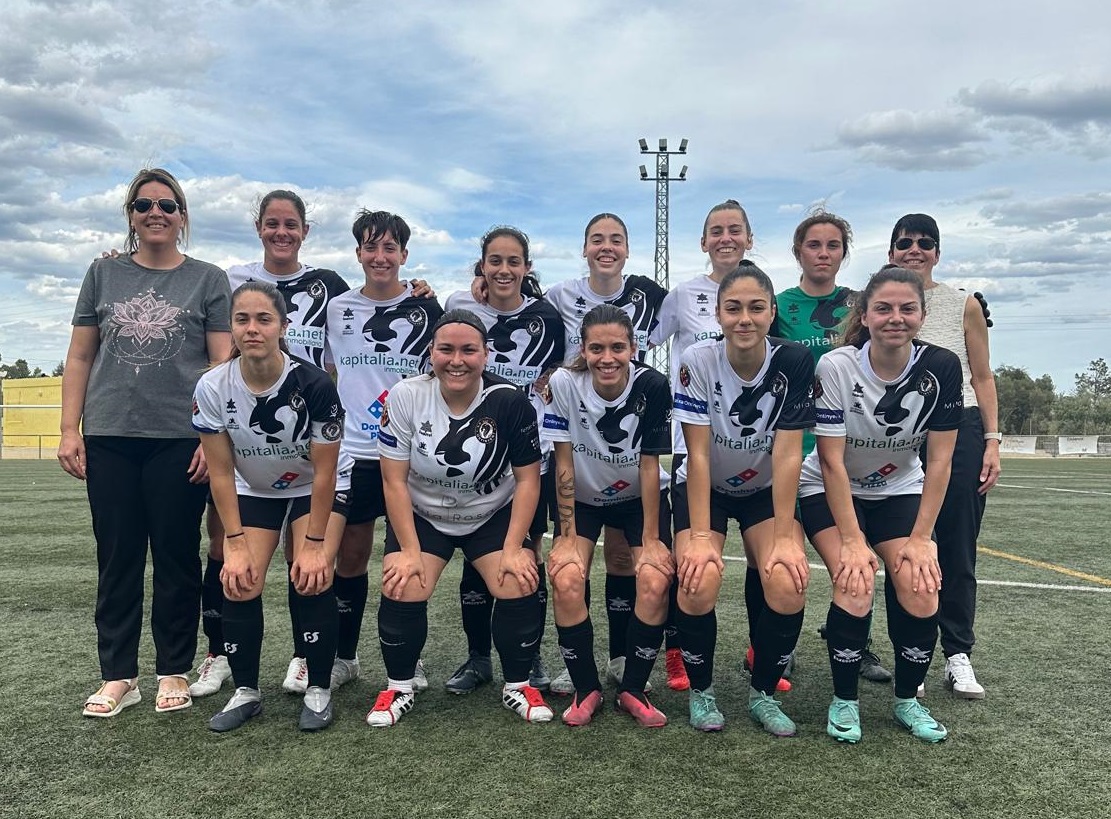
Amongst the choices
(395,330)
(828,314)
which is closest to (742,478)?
(828,314)

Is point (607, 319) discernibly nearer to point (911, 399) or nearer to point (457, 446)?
point (457, 446)

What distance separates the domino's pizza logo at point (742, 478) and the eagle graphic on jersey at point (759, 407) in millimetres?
177

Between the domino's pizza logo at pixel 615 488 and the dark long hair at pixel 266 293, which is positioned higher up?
the dark long hair at pixel 266 293

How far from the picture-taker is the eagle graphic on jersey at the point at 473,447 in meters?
3.47

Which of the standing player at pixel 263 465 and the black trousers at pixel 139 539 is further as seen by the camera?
the black trousers at pixel 139 539

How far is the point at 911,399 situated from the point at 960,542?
969 millimetres

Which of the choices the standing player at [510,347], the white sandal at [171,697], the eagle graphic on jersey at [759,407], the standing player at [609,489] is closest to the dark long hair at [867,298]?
the eagle graphic on jersey at [759,407]

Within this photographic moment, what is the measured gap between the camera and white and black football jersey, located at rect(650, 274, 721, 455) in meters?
4.27

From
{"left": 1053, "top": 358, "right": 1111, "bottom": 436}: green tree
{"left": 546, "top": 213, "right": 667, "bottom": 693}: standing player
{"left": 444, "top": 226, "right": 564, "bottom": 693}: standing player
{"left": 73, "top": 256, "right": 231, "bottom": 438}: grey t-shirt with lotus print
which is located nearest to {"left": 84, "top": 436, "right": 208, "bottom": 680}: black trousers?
{"left": 73, "top": 256, "right": 231, "bottom": 438}: grey t-shirt with lotus print

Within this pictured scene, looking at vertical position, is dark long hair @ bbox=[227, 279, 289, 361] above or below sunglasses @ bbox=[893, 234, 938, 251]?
below

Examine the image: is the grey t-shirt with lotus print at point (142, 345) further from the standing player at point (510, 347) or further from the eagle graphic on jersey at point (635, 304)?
the eagle graphic on jersey at point (635, 304)

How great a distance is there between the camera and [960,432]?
12.8 feet

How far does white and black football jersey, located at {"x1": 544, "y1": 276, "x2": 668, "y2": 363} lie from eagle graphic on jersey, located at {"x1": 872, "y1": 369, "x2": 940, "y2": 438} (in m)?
1.32

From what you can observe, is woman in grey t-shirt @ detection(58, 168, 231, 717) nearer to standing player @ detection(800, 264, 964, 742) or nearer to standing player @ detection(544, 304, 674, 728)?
standing player @ detection(544, 304, 674, 728)
